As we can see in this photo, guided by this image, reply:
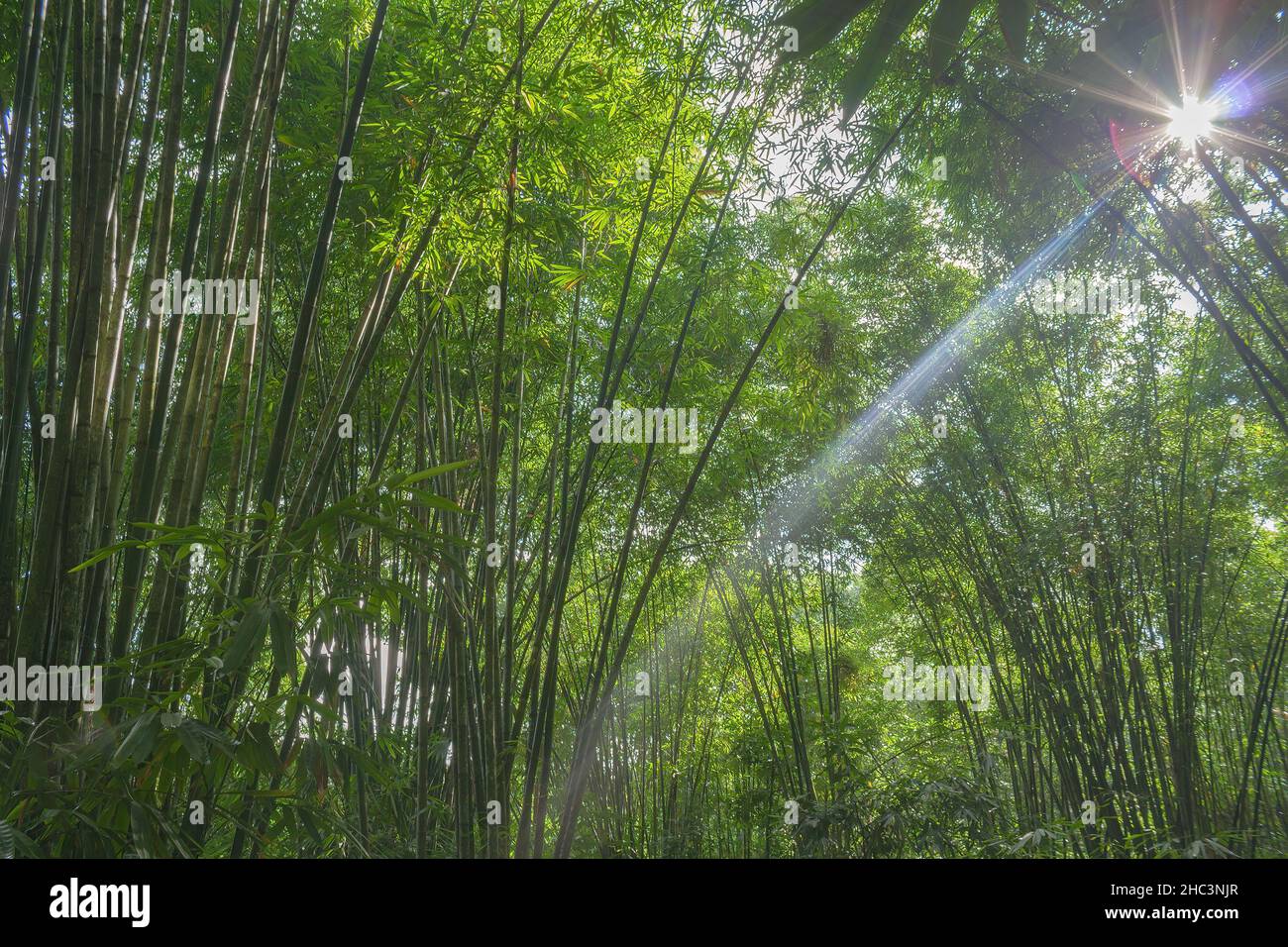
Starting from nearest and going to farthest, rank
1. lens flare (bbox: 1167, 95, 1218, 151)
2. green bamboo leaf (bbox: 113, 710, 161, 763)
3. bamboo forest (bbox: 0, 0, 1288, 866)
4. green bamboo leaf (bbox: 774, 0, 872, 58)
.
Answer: green bamboo leaf (bbox: 113, 710, 161, 763)
bamboo forest (bbox: 0, 0, 1288, 866)
green bamboo leaf (bbox: 774, 0, 872, 58)
lens flare (bbox: 1167, 95, 1218, 151)

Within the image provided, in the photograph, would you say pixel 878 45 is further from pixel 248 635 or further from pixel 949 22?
pixel 248 635

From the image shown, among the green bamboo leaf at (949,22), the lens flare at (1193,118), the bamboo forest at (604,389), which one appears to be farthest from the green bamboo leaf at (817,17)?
the lens flare at (1193,118)

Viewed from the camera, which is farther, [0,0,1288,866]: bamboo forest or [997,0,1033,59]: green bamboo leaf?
[997,0,1033,59]: green bamboo leaf

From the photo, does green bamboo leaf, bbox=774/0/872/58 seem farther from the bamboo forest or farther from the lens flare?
the lens flare

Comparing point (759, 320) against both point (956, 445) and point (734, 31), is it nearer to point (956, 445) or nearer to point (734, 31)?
point (956, 445)

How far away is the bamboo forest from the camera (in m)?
1.54

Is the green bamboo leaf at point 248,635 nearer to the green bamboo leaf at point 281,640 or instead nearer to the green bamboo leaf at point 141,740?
the green bamboo leaf at point 281,640

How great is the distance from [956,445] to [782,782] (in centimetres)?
241

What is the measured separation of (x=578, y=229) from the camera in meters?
3.08

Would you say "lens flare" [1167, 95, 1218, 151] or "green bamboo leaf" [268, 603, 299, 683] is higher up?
"lens flare" [1167, 95, 1218, 151]

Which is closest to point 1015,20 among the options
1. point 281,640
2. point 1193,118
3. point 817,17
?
point 817,17

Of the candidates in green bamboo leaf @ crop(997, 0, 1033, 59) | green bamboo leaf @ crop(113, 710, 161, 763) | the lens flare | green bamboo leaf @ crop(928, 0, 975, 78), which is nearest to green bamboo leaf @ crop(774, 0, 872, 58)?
green bamboo leaf @ crop(928, 0, 975, 78)

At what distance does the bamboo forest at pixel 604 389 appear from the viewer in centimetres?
154

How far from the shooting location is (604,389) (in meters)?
2.74
